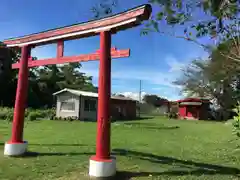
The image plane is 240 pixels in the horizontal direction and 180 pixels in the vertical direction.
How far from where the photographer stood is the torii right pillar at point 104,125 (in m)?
6.21

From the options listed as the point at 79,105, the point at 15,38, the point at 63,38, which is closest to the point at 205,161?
the point at 63,38

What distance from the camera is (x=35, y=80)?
132 ft

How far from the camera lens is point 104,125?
6.43m

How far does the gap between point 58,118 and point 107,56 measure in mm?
21374

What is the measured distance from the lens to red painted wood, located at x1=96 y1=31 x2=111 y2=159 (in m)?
6.40

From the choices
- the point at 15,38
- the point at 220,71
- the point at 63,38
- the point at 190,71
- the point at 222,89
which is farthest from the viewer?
the point at 190,71

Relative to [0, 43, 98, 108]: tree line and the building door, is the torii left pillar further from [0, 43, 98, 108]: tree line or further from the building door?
the building door

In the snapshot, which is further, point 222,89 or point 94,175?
point 222,89

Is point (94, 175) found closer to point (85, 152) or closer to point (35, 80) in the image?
point (85, 152)

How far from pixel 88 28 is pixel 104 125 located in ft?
8.04

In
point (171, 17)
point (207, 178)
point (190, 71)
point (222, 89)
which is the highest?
point (190, 71)

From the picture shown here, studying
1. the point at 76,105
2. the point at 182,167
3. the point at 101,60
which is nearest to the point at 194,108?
the point at 76,105

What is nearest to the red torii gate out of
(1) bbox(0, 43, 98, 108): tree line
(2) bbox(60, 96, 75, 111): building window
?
(2) bbox(60, 96, 75, 111): building window

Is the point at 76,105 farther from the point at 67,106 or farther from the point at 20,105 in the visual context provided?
the point at 20,105
